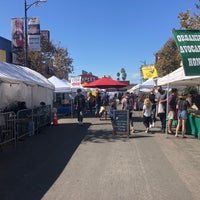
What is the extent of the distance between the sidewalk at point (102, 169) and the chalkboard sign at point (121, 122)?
1.72 feet

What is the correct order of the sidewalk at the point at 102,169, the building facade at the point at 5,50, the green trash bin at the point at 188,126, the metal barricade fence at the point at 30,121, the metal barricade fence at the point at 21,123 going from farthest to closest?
1. the building facade at the point at 5,50
2. the green trash bin at the point at 188,126
3. the metal barricade fence at the point at 30,121
4. the metal barricade fence at the point at 21,123
5. the sidewalk at the point at 102,169

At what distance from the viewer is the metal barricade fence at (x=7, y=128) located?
10109mm

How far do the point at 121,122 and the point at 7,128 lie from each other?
13.7 feet

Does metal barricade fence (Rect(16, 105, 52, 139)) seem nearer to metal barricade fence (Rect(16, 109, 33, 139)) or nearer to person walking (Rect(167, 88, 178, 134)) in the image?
metal barricade fence (Rect(16, 109, 33, 139))

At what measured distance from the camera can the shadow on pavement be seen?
19.3 ft

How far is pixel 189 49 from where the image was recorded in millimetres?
9586

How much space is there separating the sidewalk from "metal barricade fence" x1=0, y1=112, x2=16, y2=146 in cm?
42

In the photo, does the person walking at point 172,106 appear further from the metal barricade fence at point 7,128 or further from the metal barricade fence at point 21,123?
the metal barricade fence at point 7,128

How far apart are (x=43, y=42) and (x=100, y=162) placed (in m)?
33.8

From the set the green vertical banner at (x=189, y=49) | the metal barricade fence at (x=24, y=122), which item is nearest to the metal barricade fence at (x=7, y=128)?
the metal barricade fence at (x=24, y=122)

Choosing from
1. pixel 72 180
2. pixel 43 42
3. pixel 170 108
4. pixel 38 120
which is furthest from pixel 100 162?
pixel 43 42

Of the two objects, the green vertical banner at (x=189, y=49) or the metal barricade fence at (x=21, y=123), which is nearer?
the green vertical banner at (x=189, y=49)

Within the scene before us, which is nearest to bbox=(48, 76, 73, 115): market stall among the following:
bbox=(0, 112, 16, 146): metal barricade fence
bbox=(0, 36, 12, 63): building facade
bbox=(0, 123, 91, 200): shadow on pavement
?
bbox=(0, 36, 12, 63): building facade

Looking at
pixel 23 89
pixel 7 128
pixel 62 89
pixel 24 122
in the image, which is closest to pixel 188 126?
pixel 24 122
